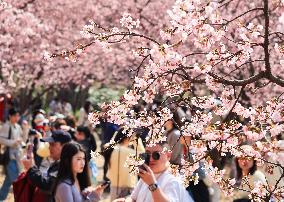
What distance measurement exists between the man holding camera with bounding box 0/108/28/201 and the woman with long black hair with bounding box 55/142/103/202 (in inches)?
204

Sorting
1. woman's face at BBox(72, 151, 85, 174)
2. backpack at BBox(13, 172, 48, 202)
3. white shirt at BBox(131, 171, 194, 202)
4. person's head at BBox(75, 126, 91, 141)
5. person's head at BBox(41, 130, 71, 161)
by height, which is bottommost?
white shirt at BBox(131, 171, 194, 202)

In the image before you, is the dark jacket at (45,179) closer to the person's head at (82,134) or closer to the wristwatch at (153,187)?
the wristwatch at (153,187)

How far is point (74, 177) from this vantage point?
5.24 meters

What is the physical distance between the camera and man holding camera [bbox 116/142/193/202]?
180 inches

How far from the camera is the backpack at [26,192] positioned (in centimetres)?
577

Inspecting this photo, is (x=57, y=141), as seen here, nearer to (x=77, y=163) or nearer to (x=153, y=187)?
(x=77, y=163)

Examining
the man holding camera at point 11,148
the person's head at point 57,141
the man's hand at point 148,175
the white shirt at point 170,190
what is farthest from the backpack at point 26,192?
the man holding camera at point 11,148

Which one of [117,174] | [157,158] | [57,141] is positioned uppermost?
[57,141]

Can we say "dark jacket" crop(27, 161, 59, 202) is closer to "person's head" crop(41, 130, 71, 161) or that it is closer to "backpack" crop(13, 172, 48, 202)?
"backpack" crop(13, 172, 48, 202)

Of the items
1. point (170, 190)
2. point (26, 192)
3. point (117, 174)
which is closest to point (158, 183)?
point (170, 190)

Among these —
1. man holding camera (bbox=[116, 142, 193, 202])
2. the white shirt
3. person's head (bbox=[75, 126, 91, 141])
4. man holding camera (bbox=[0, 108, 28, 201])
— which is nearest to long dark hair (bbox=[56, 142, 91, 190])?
man holding camera (bbox=[116, 142, 193, 202])

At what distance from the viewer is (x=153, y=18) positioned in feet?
52.6

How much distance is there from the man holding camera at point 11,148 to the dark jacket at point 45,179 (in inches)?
186

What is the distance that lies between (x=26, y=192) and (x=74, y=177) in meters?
0.80
